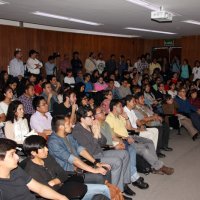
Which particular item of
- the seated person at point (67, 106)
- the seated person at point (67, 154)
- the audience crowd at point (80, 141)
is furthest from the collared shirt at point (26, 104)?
the seated person at point (67, 154)

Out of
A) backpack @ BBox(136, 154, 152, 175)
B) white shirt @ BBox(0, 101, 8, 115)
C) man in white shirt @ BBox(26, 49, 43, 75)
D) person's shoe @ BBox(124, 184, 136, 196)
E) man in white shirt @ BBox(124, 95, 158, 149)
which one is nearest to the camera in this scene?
person's shoe @ BBox(124, 184, 136, 196)

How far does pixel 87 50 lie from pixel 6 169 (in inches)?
440

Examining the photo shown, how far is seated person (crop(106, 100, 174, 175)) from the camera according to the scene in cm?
445

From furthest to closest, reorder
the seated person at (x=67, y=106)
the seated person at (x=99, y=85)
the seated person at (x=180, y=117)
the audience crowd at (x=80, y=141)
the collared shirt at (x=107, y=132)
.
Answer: the seated person at (x=99, y=85) → the seated person at (x=180, y=117) → the seated person at (x=67, y=106) → the collared shirt at (x=107, y=132) → the audience crowd at (x=80, y=141)

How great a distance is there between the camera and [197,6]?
6.05 m

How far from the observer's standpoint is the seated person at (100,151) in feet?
12.1

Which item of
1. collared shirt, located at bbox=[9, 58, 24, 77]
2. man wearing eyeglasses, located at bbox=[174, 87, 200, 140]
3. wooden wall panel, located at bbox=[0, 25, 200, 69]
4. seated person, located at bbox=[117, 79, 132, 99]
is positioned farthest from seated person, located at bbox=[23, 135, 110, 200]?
wooden wall panel, located at bbox=[0, 25, 200, 69]

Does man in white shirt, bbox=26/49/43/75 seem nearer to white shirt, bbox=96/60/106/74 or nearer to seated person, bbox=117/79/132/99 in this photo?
seated person, bbox=117/79/132/99

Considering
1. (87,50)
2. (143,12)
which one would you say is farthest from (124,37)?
(143,12)

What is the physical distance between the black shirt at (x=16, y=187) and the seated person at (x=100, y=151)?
1.40 m

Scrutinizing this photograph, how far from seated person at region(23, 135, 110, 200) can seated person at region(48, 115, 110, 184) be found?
11.7 inches

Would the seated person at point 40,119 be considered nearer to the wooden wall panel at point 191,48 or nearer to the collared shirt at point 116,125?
the collared shirt at point 116,125

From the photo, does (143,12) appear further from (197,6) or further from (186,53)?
(186,53)

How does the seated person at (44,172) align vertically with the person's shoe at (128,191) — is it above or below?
above
